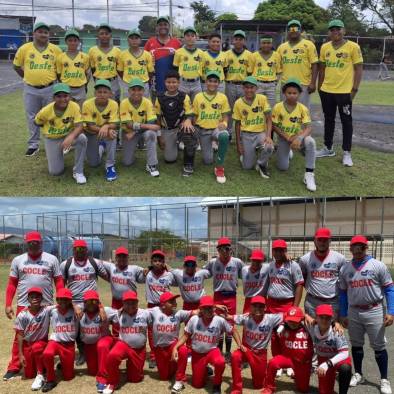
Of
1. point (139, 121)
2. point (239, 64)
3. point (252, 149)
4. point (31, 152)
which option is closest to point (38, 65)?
point (31, 152)

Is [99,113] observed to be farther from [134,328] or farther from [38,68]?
[134,328]

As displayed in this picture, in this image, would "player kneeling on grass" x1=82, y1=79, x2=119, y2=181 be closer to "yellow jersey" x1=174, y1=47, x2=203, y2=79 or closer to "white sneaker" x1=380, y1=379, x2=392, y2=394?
"yellow jersey" x1=174, y1=47, x2=203, y2=79

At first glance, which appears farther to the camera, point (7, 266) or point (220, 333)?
point (7, 266)

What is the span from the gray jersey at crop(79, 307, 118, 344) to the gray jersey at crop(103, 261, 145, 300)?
2.51 ft

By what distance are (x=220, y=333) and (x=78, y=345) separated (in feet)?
6.05

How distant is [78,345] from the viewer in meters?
6.23

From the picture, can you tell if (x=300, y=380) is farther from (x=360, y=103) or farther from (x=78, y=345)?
(x=360, y=103)

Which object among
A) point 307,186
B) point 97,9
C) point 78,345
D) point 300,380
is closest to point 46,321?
point 78,345

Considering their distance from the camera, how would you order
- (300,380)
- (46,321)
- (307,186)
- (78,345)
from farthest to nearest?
(307,186) → (78,345) → (46,321) → (300,380)

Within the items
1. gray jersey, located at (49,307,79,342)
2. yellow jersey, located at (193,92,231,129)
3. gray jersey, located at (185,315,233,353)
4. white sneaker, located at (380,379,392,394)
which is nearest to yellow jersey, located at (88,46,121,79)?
yellow jersey, located at (193,92,231,129)

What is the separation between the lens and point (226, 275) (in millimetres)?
6539

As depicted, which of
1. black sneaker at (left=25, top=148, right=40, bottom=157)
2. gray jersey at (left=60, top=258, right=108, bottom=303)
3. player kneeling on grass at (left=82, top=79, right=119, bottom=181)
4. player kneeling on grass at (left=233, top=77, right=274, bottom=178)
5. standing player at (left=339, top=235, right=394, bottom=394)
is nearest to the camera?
standing player at (left=339, top=235, right=394, bottom=394)

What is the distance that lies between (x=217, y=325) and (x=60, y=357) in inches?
71.2

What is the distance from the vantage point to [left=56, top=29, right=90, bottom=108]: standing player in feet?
30.0
